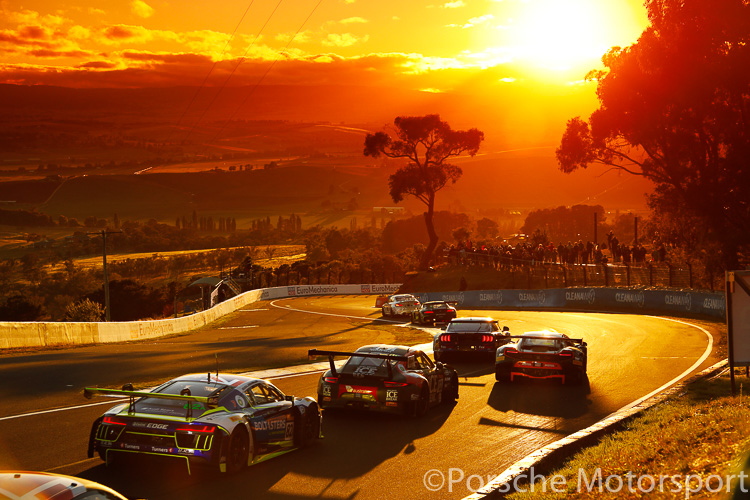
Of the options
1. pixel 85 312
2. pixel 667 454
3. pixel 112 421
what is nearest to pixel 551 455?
pixel 667 454

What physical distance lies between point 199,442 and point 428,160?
75.9 meters

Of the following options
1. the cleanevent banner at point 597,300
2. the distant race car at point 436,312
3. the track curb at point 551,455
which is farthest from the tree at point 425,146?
the track curb at point 551,455

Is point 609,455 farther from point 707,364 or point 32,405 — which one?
point 707,364

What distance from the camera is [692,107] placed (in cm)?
3500

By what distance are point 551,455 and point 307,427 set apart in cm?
375

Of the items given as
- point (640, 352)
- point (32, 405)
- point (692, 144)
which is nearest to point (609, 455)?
point (32, 405)

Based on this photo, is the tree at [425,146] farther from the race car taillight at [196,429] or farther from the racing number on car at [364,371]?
the race car taillight at [196,429]

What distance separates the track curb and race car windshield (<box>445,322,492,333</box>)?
887 cm

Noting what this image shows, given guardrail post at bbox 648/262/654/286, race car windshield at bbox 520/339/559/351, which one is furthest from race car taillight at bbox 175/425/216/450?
guardrail post at bbox 648/262/654/286

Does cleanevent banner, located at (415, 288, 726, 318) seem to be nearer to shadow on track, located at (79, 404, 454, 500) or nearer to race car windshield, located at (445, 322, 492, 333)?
race car windshield, located at (445, 322, 492, 333)

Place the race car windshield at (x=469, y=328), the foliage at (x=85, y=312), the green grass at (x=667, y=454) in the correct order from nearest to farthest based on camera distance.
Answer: the green grass at (x=667, y=454)
the race car windshield at (x=469, y=328)
the foliage at (x=85, y=312)

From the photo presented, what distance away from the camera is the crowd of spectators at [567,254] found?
179ft

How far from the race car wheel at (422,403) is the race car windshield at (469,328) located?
9.11 meters

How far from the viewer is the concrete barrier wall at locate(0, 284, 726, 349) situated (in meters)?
30.1
